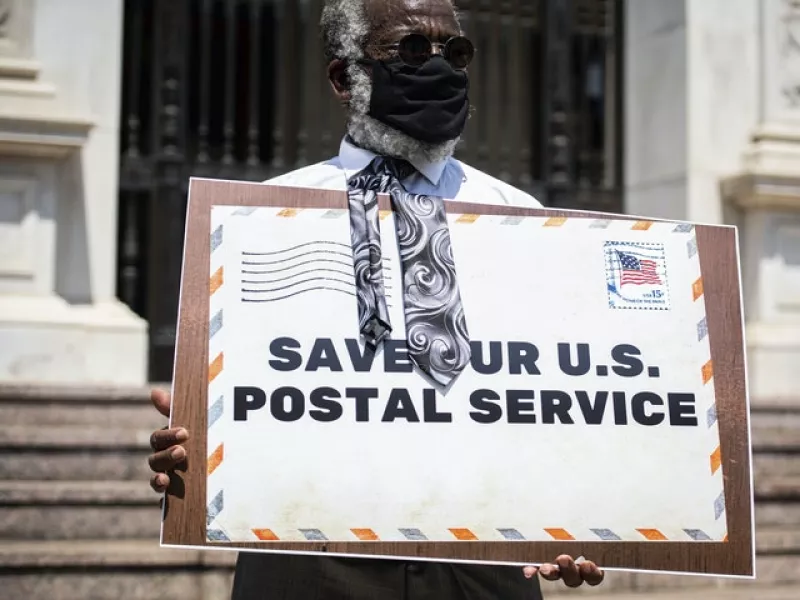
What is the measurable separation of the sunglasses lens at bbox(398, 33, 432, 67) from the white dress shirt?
194 mm

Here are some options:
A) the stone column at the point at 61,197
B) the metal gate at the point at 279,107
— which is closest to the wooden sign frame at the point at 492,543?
the stone column at the point at 61,197

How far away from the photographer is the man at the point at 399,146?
6.91ft

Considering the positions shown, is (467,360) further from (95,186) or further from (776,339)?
(776,339)

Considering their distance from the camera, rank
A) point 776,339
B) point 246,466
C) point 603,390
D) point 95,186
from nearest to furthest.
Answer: point 246,466 < point 603,390 < point 95,186 < point 776,339

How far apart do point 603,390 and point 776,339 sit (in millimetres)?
4804

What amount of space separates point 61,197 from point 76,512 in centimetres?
174

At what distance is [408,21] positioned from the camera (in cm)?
231

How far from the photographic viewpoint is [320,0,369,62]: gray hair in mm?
2377

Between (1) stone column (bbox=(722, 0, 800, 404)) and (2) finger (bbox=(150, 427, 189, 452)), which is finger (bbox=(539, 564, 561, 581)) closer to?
(2) finger (bbox=(150, 427, 189, 452))

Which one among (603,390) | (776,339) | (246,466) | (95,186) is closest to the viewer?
(246,466)

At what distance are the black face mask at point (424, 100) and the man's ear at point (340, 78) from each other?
12 centimetres

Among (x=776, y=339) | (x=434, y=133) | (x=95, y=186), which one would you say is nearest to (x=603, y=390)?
(x=434, y=133)

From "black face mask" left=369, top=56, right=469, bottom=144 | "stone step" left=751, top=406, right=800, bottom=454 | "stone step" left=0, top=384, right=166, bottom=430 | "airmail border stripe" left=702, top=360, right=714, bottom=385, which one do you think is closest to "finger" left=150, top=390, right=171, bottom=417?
"black face mask" left=369, top=56, right=469, bottom=144

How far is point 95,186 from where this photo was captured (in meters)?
5.95
